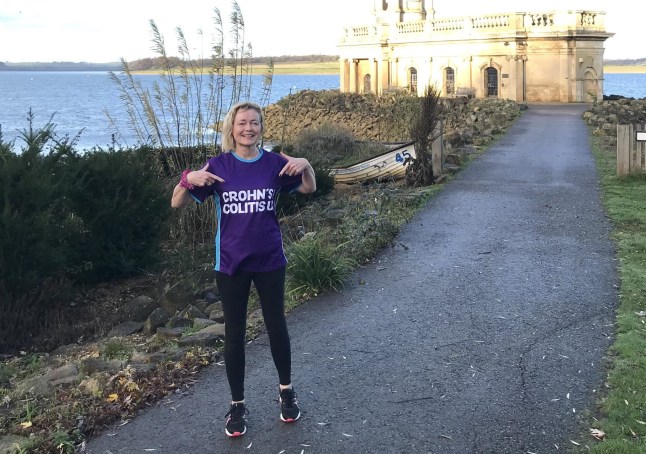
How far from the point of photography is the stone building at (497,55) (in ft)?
138

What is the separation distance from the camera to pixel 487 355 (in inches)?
243

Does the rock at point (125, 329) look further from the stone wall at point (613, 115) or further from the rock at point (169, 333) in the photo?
the stone wall at point (613, 115)

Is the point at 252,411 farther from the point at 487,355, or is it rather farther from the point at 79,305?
the point at 79,305

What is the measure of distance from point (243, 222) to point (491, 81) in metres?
43.4

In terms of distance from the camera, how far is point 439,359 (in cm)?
609

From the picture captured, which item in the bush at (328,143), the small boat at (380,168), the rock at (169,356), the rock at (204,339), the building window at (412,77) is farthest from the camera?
the building window at (412,77)

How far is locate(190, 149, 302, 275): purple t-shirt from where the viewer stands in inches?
188

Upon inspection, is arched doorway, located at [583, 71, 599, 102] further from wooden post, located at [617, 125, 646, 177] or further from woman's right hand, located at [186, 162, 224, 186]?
woman's right hand, located at [186, 162, 224, 186]

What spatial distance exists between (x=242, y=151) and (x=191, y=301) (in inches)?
178

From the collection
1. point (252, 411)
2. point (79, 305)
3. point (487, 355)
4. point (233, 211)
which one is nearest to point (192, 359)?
point (252, 411)

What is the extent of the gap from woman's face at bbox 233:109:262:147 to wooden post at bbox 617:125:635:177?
40.0ft

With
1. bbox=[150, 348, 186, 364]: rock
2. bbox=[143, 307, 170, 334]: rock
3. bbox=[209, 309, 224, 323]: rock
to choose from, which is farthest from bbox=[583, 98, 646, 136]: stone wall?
bbox=[150, 348, 186, 364]: rock

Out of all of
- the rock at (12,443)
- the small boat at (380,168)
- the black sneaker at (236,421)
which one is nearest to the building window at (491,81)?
the small boat at (380,168)

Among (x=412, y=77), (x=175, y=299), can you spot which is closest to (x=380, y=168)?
(x=175, y=299)
